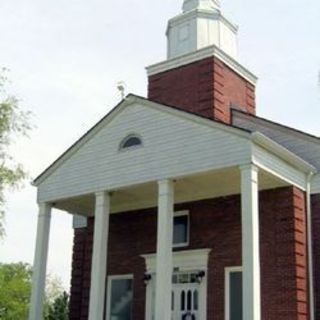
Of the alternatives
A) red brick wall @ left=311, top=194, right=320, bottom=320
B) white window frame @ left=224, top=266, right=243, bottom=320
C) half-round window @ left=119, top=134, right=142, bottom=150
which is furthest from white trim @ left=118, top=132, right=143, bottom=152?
red brick wall @ left=311, top=194, right=320, bottom=320

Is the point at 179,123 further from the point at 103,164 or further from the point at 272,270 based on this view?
the point at 272,270

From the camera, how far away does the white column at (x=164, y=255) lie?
1355 centimetres

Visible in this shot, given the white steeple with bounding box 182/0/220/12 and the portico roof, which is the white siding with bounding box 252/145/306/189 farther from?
the white steeple with bounding box 182/0/220/12

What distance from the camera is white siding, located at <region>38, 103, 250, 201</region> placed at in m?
14.0

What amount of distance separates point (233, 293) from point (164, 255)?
3.08 m

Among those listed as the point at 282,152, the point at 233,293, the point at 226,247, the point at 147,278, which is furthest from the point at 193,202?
the point at 282,152

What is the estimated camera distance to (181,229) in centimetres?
1748

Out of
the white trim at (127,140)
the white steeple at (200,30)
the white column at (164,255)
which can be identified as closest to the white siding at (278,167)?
the white column at (164,255)

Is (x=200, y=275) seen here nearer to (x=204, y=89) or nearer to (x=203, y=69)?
(x=204, y=89)

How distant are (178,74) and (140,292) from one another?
704 centimetres

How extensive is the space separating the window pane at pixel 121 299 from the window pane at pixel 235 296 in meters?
3.56

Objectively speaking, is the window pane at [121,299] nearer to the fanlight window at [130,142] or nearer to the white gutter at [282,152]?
the fanlight window at [130,142]

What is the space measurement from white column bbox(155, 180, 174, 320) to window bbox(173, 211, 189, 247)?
311 cm

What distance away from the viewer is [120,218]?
62.5ft
